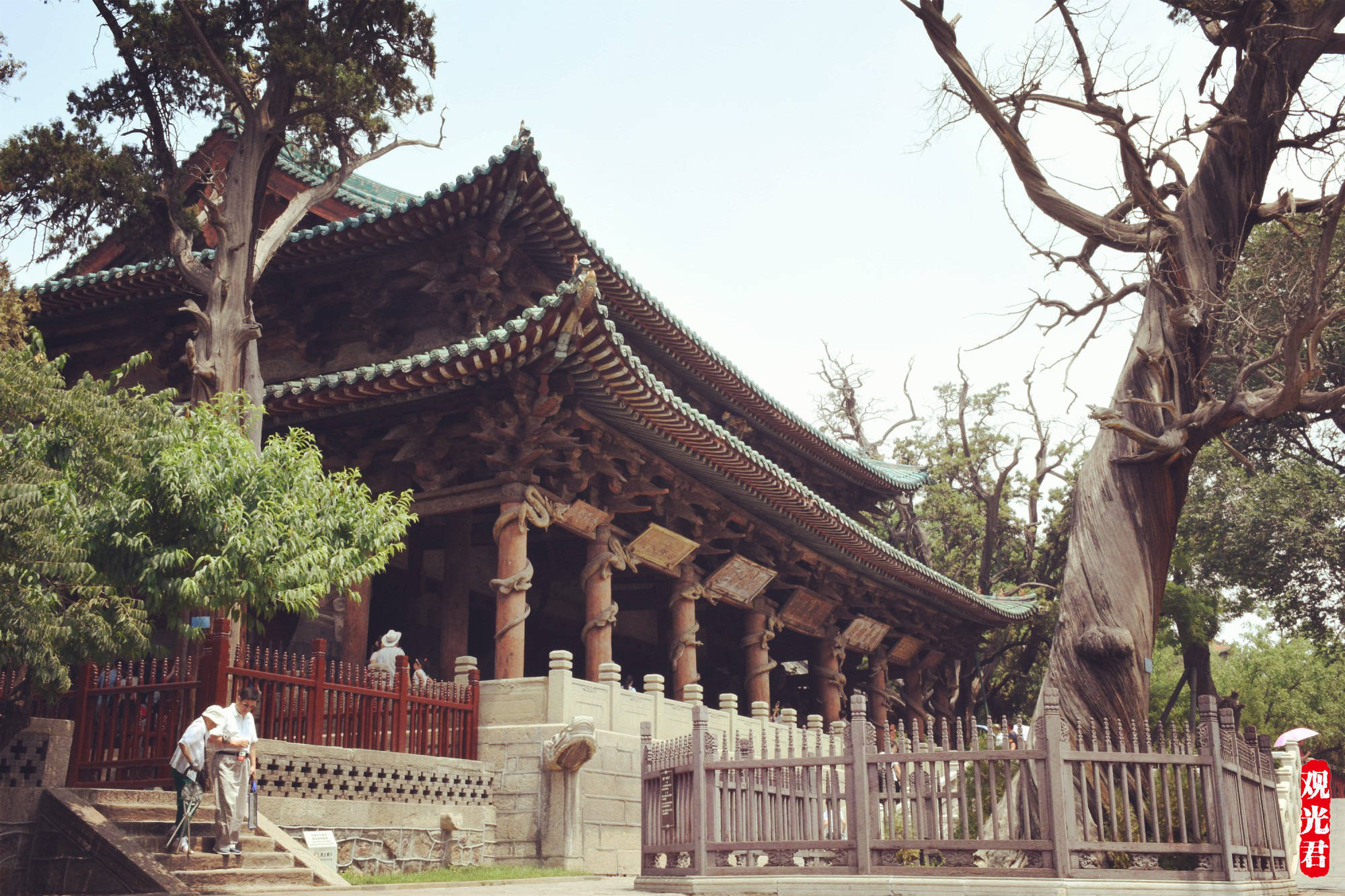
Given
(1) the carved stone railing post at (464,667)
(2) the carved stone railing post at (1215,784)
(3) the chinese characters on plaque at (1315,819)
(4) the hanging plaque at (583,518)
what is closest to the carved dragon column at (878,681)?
(4) the hanging plaque at (583,518)

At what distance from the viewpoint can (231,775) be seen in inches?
343

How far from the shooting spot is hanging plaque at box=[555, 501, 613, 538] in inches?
575

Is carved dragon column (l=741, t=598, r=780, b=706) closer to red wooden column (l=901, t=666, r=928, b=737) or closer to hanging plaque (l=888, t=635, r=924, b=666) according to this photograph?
hanging plaque (l=888, t=635, r=924, b=666)

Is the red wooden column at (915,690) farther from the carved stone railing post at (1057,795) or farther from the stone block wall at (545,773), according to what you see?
the carved stone railing post at (1057,795)

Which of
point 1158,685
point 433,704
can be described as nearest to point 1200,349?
point 433,704

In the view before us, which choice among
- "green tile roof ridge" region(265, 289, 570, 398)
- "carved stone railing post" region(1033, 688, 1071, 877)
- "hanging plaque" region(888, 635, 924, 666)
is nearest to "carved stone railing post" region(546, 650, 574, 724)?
"green tile roof ridge" region(265, 289, 570, 398)

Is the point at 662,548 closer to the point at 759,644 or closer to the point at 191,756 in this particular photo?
the point at 759,644

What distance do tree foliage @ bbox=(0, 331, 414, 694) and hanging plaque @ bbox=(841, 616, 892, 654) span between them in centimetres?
1318

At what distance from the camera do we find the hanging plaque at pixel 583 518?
14602mm

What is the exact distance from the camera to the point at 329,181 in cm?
1401

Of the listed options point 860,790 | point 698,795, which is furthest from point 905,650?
point 860,790

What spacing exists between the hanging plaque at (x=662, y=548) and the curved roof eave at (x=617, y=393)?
91 cm

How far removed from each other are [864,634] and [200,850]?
51.2ft

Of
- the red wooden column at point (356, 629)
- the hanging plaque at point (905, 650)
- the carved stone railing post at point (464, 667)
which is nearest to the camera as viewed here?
the carved stone railing post at point (464, 667)
